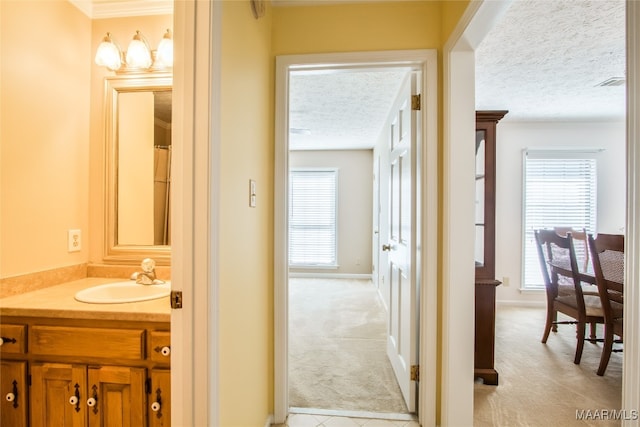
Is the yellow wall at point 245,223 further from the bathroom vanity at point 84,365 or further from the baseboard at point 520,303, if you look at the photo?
the baseboard at point 520,303

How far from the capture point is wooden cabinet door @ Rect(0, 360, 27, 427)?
1126mm

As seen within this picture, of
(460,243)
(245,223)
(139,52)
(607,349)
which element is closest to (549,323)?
(607,349)

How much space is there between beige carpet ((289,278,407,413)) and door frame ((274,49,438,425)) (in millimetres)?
325

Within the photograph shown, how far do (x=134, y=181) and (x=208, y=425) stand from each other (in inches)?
51.3

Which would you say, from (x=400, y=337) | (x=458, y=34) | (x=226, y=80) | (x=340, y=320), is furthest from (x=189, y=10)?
(x=340, y=320)

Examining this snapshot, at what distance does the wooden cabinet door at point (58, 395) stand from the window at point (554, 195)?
459cm

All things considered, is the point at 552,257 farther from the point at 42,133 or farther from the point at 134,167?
the point at 42,133

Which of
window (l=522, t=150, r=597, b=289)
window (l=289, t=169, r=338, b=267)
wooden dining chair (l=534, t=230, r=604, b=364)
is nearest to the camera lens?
wooden dining chair (l=534, t=230, r=604, b=364)

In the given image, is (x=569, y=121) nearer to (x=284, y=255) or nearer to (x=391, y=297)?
(x=391, y=297)

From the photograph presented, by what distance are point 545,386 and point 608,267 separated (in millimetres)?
988

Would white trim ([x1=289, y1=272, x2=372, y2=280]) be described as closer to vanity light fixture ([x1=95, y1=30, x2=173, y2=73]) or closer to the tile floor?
the tile floor

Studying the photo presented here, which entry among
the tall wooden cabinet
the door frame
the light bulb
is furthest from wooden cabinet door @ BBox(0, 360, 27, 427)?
the tall wooden cabinet

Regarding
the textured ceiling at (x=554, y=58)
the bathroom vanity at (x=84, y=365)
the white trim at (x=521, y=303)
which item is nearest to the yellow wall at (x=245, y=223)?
the bathroom vanity at (x=84, y=365)

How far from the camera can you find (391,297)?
2295 millimetres
